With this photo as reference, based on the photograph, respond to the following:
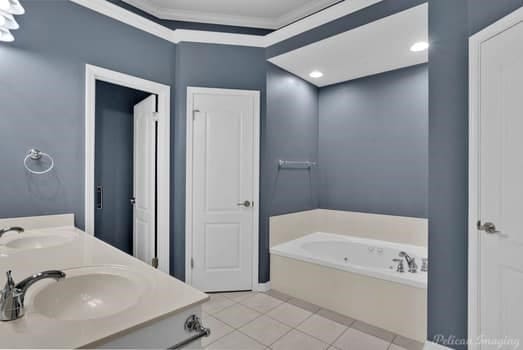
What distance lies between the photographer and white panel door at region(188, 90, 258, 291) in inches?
110

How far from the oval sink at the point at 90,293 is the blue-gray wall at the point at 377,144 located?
2.89 meters

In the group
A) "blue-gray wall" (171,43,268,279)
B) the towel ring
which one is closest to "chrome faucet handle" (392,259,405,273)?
"blue-gray wall" (171,43,268,279)

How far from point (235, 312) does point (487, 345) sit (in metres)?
1.76

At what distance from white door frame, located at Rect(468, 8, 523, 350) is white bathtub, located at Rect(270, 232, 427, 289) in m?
0.51

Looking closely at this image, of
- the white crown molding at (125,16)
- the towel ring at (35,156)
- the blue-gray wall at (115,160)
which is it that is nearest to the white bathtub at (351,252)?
the blue-gray wall at (115,160)

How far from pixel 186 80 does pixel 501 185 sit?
2.65 m

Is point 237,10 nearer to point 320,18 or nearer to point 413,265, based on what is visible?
point 320,18

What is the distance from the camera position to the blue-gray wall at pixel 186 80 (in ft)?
9.07

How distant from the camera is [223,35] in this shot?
2766 millimetres

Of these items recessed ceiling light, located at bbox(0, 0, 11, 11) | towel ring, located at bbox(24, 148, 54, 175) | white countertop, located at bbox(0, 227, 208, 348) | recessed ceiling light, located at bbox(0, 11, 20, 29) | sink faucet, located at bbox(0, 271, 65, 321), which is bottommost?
white countertop, located at bbox(0, 227, 208, 348)

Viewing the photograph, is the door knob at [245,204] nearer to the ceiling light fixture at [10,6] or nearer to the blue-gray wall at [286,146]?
the blue-gray wall at [286,146]

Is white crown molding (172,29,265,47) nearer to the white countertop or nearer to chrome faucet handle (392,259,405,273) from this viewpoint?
the white countertop

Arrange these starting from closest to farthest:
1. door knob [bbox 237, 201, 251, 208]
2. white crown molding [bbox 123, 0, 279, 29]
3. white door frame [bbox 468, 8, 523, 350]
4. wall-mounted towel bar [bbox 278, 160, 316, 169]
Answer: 1. white door frame [bbox 468, 8, 523, 350]
2. door knob [bbox 237, 201, 251, 208]
3. white crown molding [bbox 123, 0, 279, 29]
4. wall-mounted towel bar [bbox 278, 160, 316, 169]

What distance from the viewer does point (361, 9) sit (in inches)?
87.5
